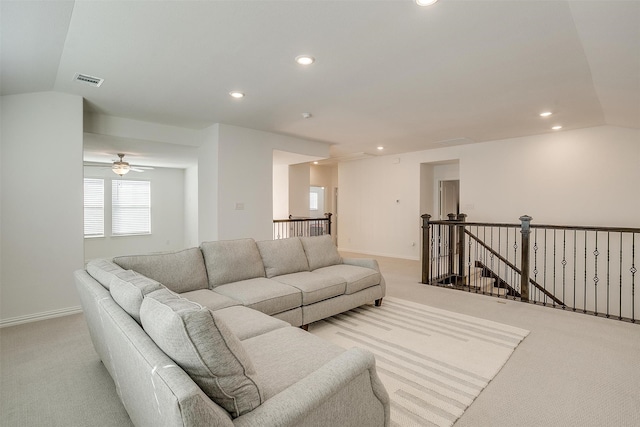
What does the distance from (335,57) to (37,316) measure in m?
4.20

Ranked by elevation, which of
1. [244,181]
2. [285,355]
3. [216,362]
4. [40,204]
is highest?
[244,181]

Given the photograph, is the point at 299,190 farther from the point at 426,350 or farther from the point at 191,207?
the point at 426,350

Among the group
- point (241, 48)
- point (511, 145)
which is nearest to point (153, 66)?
point (241, 48)

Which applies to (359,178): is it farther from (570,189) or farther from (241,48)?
(241,48)

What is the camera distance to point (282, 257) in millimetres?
3756

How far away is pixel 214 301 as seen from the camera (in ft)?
8.85

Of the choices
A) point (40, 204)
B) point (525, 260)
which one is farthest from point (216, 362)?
point (525, 260)

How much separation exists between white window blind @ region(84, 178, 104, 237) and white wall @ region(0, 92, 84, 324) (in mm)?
4895

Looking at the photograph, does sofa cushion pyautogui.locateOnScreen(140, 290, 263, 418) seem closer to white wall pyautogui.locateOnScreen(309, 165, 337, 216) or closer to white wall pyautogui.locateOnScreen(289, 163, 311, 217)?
white wall pyautogui.locateOnScreen(289, 163, 311, 217)

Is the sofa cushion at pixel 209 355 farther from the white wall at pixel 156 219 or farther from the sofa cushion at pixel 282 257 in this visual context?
the white wall at pixel 156 219

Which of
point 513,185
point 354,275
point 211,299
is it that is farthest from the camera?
point 513,185

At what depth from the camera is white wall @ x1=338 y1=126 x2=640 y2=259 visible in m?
5.19

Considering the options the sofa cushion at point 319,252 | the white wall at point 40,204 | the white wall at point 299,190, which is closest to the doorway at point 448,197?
the white wall at point 299,190

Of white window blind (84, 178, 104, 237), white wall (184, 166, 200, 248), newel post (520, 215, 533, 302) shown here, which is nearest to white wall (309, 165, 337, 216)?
white wall (184, 166, 200, 248)
